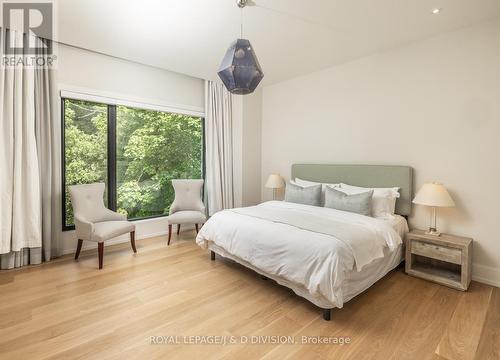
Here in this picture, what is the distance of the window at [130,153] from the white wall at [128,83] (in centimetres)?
22

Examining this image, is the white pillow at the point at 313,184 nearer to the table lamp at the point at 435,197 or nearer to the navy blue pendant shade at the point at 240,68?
the table lamp at the point at 435,197

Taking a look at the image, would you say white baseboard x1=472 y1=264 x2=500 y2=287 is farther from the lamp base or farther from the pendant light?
the pendant light

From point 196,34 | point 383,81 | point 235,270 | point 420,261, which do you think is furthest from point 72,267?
point 383,81

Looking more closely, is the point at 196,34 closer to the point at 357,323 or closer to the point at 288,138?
the point at 288,138

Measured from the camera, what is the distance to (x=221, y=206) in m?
4.83

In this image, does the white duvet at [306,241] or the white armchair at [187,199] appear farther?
the white armchair at [187,199]

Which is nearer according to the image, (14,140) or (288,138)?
(14,140)

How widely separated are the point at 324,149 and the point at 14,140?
13.5 feet

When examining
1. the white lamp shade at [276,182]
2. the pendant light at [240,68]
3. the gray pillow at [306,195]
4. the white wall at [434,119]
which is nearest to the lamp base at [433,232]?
the white wall at [434,119]

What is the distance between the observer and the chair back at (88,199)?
324cm

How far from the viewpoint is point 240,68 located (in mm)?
1894

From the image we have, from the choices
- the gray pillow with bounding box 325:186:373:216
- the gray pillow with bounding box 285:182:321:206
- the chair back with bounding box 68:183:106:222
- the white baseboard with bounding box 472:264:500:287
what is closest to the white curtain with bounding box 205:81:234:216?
the gray pillow with bounding box 285:182:321:206

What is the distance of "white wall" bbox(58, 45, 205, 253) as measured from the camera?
342cm

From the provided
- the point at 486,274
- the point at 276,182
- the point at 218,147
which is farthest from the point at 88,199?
the point at 486,274
